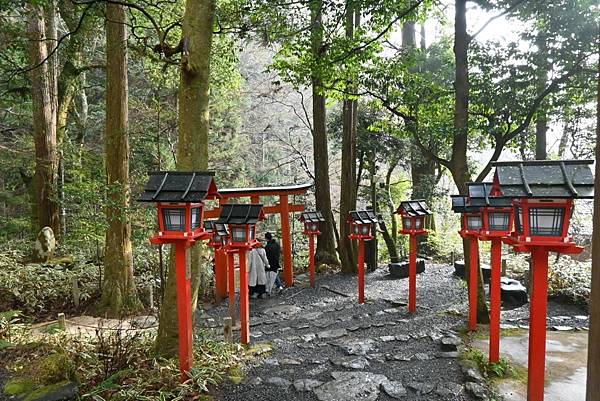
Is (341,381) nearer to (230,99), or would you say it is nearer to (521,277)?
(521,277)

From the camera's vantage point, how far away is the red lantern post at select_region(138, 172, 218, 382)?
4012 millimetres

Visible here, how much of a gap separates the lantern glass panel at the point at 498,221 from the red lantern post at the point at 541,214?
1607 millimetres

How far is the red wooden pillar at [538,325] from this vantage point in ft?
11.1

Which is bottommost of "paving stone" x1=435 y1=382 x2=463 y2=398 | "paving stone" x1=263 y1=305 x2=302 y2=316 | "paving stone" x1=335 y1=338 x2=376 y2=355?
"paving stone" x1=263 y1=305 x2=302 y2=316

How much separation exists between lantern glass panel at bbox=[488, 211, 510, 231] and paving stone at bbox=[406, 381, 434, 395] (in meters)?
2.15

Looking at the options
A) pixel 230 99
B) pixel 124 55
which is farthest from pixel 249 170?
pixel 124 55

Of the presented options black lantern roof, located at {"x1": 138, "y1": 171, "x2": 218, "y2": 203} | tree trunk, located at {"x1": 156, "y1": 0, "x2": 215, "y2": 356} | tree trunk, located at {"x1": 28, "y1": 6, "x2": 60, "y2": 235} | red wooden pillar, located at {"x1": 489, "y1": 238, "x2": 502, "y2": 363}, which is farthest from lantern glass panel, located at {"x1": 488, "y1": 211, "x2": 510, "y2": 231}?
tree trunk, located at {"x1": 28, "y1": 6, "x2": 60, "y2": 235}

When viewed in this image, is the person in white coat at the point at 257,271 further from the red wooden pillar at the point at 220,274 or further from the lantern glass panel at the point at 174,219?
the lantern glass panel at the point at 174,219

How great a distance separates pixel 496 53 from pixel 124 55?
6.67 m

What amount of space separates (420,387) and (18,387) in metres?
4.15

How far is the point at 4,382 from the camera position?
411 centimetres

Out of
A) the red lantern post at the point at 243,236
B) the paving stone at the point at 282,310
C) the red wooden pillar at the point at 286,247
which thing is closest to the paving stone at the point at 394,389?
the red lantern post at the point at 243,236

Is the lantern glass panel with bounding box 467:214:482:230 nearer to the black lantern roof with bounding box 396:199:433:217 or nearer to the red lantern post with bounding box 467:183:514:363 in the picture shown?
the red lantern post with bounding box 467:183:514:363

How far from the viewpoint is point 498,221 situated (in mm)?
5043
